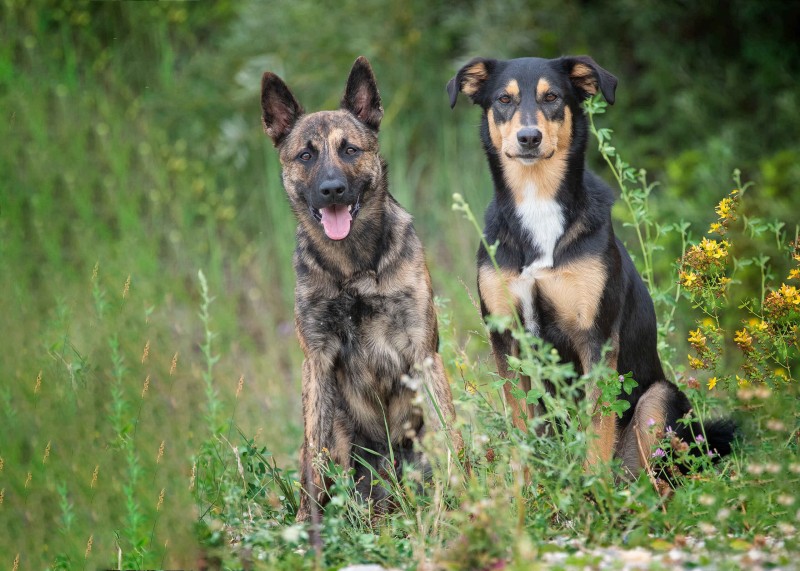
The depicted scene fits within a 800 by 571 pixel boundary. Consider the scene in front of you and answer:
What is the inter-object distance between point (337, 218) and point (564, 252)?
1104 mm

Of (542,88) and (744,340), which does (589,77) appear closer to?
(542,88)

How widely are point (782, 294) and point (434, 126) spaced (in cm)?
557

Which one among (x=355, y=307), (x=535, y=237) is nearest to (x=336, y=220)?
(x=355, y=307)

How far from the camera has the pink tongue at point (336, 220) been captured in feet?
15.4

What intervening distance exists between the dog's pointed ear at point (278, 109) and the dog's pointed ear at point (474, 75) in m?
0.91

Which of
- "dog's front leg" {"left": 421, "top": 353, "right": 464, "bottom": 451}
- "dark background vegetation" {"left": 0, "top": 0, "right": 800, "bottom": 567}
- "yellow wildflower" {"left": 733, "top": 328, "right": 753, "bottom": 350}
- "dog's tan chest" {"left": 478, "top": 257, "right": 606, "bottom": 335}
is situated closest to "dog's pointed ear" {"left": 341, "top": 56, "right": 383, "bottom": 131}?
"dog's tan chest" {"left": 478, "top": 257, "right": 606, "bottom": 335}

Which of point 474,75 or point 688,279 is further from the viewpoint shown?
point 474,75

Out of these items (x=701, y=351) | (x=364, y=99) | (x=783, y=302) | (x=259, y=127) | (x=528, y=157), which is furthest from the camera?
(x=259, y=127)

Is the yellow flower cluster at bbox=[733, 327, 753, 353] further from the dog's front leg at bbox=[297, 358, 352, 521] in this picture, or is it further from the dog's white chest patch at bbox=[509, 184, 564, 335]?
the dog's front leg at bbox=[297, 358, 352, 521]

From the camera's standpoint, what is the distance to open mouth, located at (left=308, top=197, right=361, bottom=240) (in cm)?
471

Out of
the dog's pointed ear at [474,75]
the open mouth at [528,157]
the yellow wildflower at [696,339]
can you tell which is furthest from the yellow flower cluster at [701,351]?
→ the dog's pointed ear at [474,75]

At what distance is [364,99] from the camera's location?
5227 mm

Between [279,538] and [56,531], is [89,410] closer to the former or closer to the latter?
[56,531]

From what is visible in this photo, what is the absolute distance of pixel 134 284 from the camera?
7211 millimetres
